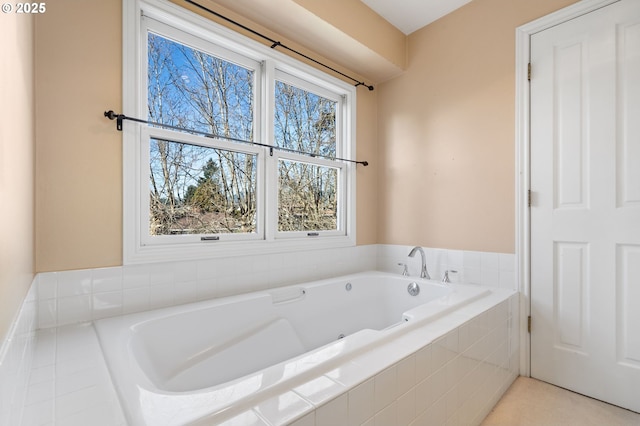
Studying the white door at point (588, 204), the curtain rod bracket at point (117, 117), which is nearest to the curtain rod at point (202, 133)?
the curtain rod bracket at point (117, 117)

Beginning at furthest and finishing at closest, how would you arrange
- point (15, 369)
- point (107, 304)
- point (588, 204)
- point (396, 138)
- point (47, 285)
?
point (396, 138) → point (588, 204) → point (107, 304) → point (47, 285) → point (15, 369)

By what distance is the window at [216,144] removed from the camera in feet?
5.32

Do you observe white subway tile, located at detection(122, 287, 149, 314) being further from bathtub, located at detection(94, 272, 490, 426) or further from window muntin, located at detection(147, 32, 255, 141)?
window muntin, located at detection(147, 32, 255, 141)

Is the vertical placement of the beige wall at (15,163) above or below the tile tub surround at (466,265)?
above

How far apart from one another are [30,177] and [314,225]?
177 centimetres

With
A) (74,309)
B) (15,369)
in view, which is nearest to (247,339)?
(74,309)

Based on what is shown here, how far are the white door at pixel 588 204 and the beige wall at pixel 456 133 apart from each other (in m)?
0.20

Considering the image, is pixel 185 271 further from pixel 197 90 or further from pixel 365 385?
pixel 365 385

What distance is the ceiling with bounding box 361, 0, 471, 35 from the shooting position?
2.28m

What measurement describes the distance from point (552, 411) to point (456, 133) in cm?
187

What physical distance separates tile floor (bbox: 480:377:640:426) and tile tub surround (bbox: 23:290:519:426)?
0.09 m

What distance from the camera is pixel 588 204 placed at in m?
1.78

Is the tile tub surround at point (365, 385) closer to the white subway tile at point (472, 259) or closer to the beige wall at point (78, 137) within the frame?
the beige wall at point (78, 137)

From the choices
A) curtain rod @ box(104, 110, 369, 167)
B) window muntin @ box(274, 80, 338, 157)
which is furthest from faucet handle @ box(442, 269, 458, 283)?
window muntin @ box(274, 80, 338, 157)
